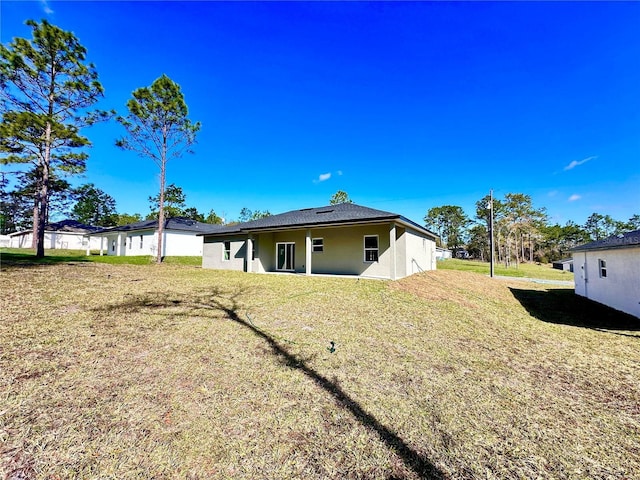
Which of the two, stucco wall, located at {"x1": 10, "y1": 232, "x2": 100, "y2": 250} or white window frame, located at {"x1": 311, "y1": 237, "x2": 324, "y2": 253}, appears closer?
white window frame, located at {"x1": 311, "y1": 237, "x2": 324, "y2": 253}

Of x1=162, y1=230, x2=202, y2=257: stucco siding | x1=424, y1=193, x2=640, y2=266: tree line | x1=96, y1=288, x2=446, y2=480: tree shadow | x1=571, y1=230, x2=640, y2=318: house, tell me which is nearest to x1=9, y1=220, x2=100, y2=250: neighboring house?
x1=162, y1=230, x2=202, y2=257: stucco siding

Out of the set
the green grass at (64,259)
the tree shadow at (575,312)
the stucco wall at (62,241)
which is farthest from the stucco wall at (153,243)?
the tree shadow at (575,312)

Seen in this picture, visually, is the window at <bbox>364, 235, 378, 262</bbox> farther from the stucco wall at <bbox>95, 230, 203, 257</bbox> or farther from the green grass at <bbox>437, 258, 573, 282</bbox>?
the stucco wall at <bbox>95, 230, 203, 257</bbox>

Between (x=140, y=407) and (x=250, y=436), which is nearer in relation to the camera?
(x=250, y=436)

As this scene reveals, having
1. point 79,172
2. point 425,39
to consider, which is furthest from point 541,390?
point 79,172

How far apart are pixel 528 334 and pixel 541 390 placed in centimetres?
357

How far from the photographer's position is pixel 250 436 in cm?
266

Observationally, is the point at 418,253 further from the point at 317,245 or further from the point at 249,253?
the point at 249,253

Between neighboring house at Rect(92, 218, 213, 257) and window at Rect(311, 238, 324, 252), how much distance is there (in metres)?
12.3

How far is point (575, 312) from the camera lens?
31.6ft

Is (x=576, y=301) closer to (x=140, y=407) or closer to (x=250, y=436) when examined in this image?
(x=250, y=436)

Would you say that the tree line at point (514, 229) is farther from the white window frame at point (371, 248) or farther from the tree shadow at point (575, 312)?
the white window frame at point (371, 248)

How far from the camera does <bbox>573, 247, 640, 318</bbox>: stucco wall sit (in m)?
8.58

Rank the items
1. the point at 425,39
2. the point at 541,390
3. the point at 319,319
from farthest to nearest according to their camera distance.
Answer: the point at 425,39
the point at 319,319
the point at 541,390
